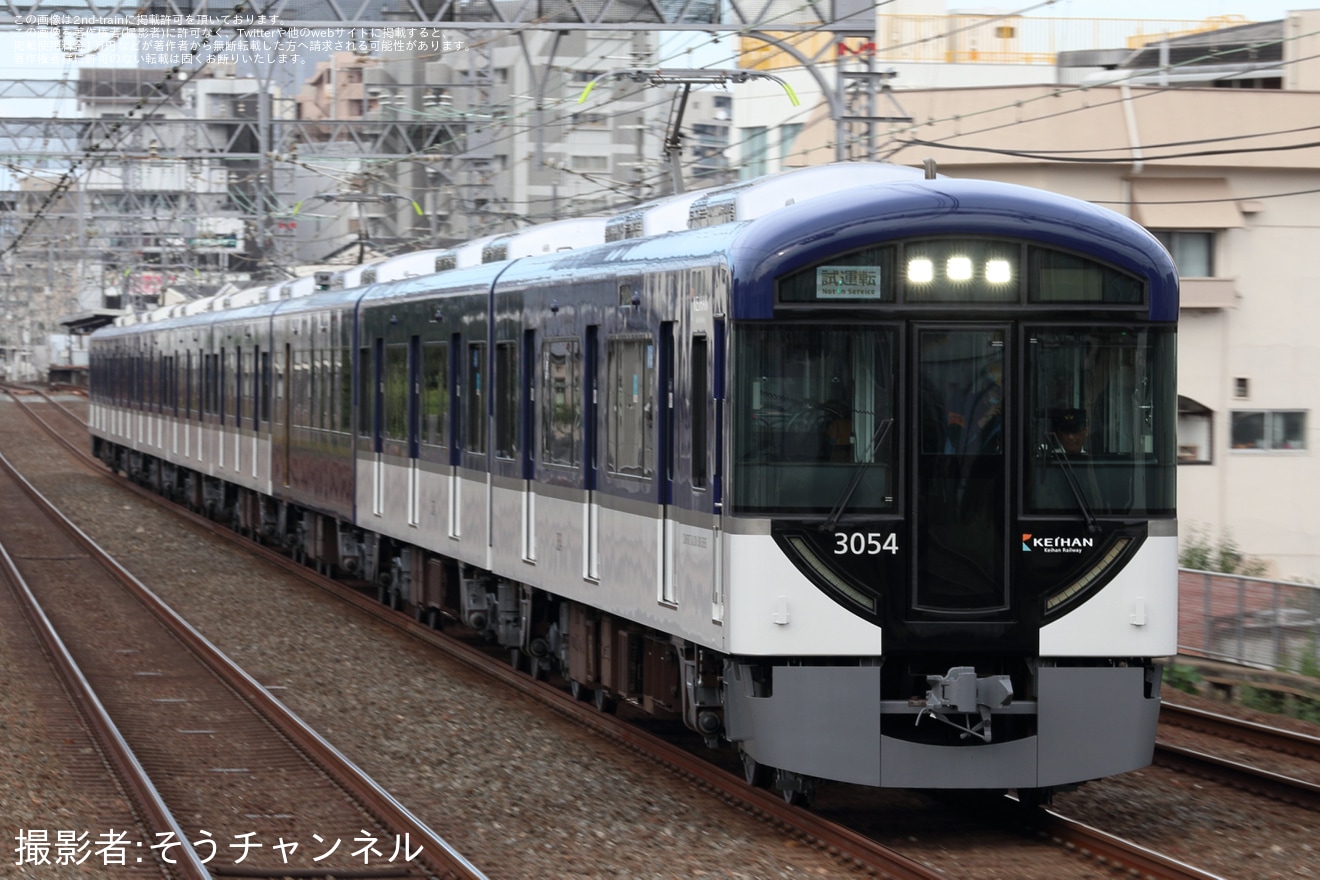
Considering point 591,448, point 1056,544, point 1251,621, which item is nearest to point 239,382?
point 1251,621

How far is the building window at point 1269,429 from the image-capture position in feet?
91.7

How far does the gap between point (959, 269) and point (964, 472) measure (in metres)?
0.83

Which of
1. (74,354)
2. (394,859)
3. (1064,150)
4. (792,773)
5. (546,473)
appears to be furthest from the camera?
(74,354)

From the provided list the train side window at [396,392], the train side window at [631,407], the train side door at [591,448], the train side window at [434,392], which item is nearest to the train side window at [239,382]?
the train side window at [396,392]

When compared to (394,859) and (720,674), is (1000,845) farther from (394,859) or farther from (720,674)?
(394,859)

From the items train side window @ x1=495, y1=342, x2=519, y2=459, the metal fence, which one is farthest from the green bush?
train side window @ x1=495, y1=342, x2=519, y2=459

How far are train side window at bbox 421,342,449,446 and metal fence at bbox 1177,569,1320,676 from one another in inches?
205

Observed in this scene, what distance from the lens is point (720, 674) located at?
8930 millimetres

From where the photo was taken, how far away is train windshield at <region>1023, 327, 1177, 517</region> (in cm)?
819

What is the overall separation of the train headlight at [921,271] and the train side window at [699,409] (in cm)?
95

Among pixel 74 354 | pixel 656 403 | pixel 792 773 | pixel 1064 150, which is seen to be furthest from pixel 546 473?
pixel 74 354

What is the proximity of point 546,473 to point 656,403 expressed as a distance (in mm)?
2360

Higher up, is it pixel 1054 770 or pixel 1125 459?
pixel 1125 459

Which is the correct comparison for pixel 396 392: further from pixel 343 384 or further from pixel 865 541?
pixel 865 541
